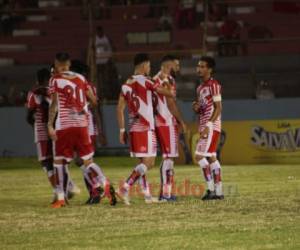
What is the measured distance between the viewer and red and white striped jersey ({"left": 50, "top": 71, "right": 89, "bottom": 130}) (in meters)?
15.1

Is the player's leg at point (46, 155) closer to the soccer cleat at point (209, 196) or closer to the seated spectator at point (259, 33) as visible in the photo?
the soccer cleat at point (209, 196)

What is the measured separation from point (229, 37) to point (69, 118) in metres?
17.9

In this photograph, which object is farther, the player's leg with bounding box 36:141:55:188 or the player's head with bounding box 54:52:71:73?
the player's leg with bounding box 36:141:55:188

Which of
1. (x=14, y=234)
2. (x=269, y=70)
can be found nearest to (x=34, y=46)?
(x=269, y=70)

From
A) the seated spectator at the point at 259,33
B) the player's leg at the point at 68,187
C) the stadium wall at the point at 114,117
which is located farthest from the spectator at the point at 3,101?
the player's leg at the point at 68,187

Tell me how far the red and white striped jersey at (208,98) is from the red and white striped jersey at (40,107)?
244 centimetres

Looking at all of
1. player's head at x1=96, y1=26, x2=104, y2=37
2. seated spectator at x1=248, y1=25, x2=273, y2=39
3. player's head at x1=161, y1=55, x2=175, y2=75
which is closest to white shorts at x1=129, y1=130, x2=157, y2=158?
player's head at x1=161, y1=55, x2=175, y2=75

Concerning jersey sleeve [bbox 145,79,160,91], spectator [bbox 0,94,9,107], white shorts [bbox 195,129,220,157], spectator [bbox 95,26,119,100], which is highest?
jersey sleeve [bbox 145,79,160,91]

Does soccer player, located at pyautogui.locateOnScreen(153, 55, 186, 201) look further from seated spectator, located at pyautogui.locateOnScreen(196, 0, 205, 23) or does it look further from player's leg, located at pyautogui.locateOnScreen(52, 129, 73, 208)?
seated spectator, located at pyautogui.locateOnScreen(196, 0, 205, 23)

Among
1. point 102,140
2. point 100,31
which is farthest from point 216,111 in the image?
point 100,31

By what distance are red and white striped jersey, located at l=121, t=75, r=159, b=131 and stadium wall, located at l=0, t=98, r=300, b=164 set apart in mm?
12261

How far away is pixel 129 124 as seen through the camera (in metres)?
15.9

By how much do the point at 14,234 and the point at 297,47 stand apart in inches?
859

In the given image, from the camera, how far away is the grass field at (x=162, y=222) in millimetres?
10828
